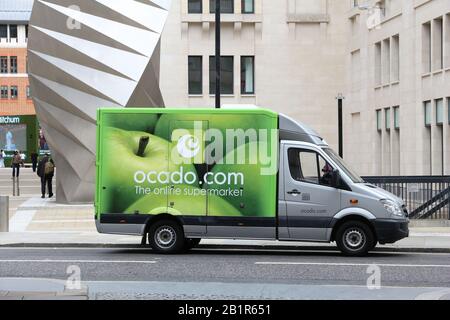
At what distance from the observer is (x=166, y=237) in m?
18.0

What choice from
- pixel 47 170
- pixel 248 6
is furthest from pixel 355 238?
pixel 248 6

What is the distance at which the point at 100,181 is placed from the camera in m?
17.9

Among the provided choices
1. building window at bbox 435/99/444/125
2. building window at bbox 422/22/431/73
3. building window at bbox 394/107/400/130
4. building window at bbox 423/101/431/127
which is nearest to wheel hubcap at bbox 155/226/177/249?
building window at bbox 435/99/444/125

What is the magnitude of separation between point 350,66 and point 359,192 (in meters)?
36.3

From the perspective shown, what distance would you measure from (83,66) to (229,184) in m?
17.1

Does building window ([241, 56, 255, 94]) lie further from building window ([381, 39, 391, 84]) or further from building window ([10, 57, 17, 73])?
building window ([10, 57, 17, 73])

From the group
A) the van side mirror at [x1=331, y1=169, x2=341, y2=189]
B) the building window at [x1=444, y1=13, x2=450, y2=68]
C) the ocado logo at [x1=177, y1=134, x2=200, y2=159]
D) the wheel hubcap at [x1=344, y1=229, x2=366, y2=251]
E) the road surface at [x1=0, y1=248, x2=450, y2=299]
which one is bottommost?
the road surface at [x1=0, y1=248, x2=450, y2=299]

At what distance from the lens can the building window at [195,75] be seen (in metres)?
58.1

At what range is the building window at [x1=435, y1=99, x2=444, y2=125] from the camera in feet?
124

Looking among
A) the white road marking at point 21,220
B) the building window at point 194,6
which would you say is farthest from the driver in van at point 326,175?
the building window at point 194,6

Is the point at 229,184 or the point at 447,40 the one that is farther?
the point at 447,40

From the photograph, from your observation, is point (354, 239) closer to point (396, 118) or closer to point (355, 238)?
point (355, 238)

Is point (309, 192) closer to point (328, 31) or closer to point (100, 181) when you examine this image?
point (100, 181)

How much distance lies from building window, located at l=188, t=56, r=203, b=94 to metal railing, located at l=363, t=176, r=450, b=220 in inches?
1354
